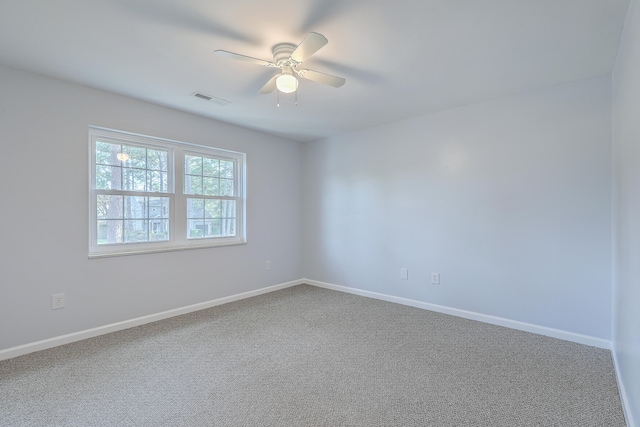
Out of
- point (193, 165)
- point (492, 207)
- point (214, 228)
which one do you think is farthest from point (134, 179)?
point (492, 207)

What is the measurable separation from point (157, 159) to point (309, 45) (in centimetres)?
236

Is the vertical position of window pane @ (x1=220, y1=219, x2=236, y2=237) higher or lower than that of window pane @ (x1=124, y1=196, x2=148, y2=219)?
lower

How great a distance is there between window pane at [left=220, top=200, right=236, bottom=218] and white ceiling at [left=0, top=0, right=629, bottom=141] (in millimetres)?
1399

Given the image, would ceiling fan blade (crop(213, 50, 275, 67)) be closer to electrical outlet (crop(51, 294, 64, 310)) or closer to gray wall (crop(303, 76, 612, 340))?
gray wall (crop(303, 76, 612, 340))

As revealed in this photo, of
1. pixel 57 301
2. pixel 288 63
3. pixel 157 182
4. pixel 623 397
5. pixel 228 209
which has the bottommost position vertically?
pixel 623 397

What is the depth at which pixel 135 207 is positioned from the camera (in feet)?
10.2

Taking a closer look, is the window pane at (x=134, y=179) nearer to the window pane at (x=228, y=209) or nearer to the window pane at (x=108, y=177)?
the window pane at (x=108, y=177)

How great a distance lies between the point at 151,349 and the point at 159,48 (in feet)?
7.70

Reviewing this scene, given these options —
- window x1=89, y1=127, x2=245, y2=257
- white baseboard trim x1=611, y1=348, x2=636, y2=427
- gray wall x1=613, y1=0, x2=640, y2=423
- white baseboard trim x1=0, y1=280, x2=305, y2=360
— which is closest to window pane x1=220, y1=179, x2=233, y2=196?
window x1=89, y1=127, x2=245, y2=257

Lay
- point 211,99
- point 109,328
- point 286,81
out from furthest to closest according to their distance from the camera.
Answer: point 211,99, point 109,328, point 286,81

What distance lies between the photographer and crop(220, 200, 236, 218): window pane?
390 cm

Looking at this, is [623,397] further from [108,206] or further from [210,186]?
[108,206]

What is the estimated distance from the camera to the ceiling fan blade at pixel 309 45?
164cm

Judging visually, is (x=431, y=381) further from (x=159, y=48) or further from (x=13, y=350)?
(x=13, y=350)
